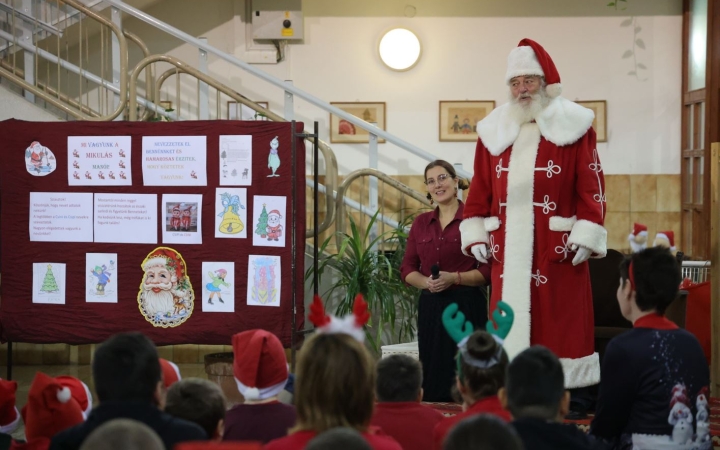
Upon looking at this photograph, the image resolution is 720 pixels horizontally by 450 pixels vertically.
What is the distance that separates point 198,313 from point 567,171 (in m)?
2.05

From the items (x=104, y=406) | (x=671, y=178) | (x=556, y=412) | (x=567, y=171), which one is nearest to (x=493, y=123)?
(x=567, y=171)

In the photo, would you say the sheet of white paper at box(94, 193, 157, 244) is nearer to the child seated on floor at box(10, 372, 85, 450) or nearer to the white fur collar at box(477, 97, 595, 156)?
the white fur collar at box(477, 97, 595, 156)

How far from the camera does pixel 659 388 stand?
2.51 m

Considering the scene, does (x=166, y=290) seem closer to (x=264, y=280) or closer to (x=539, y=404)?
(x=264, y=280)

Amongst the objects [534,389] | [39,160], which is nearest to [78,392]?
[534,389]

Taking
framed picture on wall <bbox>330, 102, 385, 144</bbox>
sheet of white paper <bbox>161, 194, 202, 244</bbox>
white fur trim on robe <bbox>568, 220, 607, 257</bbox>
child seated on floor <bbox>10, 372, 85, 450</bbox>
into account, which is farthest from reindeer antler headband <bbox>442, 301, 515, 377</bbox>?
framed picture on wall <bbox>330, 102, 385, 144</bbox>

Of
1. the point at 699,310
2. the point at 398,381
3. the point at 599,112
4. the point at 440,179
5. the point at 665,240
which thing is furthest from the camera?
the point at 599,112

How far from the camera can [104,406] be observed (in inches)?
83.5

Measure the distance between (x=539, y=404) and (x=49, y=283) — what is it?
10.9 feet

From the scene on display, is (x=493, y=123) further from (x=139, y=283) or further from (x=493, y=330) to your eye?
(x=139, y=283)

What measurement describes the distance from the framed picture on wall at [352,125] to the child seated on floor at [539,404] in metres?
5.32

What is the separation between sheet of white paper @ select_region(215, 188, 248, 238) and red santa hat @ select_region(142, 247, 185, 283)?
25 centimetres

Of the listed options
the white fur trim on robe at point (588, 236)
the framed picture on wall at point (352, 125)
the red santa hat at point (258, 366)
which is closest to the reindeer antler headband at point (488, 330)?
the red santa hat at point (258, 366)

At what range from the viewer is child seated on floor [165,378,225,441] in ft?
7.63
